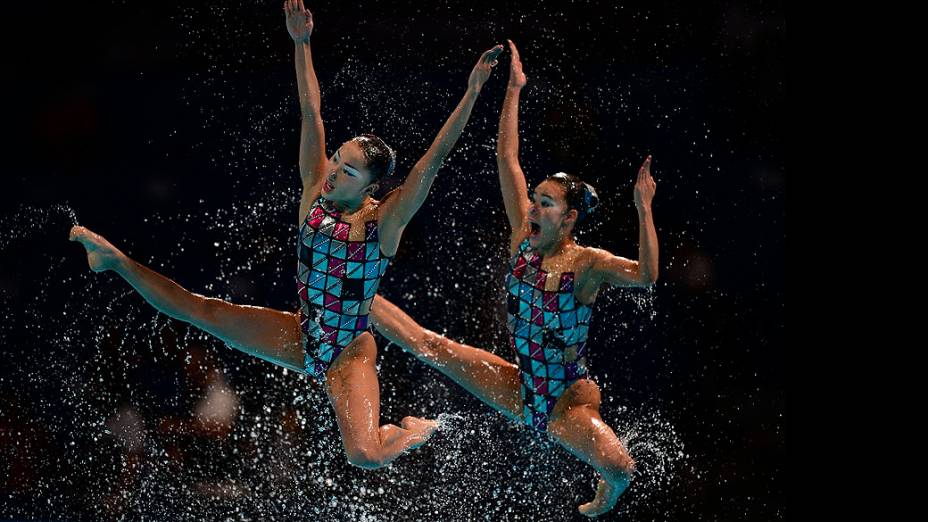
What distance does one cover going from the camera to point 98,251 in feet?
13.8

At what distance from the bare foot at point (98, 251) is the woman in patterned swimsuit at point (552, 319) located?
4.52 feet

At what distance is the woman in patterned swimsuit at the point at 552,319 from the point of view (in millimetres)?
4254

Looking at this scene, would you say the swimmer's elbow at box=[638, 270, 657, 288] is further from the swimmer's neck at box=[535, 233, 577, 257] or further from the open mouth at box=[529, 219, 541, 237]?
the open mouth at box=[529, 219, 541, 237]

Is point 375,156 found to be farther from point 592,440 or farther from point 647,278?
point 592,440

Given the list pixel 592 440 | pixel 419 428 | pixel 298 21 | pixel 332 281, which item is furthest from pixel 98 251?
pixel 592 440

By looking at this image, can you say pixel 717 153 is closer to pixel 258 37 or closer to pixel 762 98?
pixel 762 98

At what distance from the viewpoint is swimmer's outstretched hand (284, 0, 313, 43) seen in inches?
168

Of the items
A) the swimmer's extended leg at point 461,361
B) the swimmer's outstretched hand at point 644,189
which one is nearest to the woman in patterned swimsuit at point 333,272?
the swimmer's extended leg at point 461,361

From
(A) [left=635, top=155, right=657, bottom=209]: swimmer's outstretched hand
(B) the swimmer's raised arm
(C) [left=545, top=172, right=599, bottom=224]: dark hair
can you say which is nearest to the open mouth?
(C) [left=545, top=172, right=599, bottom=224]: dark hair

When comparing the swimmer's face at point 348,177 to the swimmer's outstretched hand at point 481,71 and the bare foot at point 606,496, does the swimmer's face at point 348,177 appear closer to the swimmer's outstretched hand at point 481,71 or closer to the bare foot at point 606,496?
the swimmer's outstretched hand at point 481,71

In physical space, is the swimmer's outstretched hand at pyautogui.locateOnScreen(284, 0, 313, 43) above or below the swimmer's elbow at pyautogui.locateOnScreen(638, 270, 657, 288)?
above

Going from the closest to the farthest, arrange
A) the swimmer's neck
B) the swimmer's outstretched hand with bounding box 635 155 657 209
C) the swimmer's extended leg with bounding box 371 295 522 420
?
the swimmer's outstretched hand with bounding box 635 155 657 209, the swimmer's neck, the swimmer's extended leg with bounding box 371 295 522 420

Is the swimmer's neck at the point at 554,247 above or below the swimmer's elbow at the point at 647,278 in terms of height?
below

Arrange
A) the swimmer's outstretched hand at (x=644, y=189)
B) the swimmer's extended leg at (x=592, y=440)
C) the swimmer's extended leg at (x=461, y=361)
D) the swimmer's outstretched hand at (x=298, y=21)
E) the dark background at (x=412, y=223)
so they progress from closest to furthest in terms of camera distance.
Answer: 1. the swimmer's outstretched hand at (x=644, y=189)
2. the swimmer's extended leg at (x=592, y=440)
3. the swimmer's outstretched hand at (x=298, y=21)
4. the swimmer's extended leg at (x=461, y=361)
5. the dark background at (x=412, y=223)
